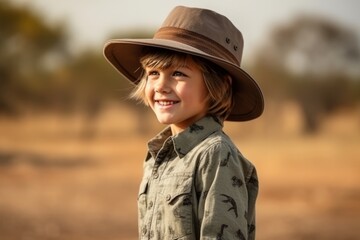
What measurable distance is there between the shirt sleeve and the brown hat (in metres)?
0.26

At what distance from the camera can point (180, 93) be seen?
218cm

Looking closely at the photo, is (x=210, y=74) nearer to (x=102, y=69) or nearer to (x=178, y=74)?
(x=178, y=74)

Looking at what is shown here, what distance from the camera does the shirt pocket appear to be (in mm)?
2021

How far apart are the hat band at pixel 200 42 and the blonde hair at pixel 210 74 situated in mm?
32

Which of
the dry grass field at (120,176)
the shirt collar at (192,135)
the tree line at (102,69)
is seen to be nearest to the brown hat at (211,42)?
the shirt collar at (192,135)

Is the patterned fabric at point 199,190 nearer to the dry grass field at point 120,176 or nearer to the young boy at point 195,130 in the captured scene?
the young boy at point 195,130

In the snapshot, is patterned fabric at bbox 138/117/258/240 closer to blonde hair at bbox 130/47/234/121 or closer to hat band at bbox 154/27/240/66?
blonde hair at bbox 130/47/234/121

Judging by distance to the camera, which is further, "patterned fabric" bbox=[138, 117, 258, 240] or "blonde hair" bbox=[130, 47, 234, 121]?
"blonde hair" bbox=[130, 47, 234, 121]

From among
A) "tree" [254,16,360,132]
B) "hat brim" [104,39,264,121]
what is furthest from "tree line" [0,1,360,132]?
"hat brim" [104,39,264,121]

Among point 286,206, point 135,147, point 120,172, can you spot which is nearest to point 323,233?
point 286,206

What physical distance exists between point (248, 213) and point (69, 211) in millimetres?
7635

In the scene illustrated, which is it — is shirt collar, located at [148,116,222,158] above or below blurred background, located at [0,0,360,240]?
below

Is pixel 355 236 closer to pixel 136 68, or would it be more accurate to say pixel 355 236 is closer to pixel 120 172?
pixel 120 172

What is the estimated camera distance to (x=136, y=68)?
251 cm
